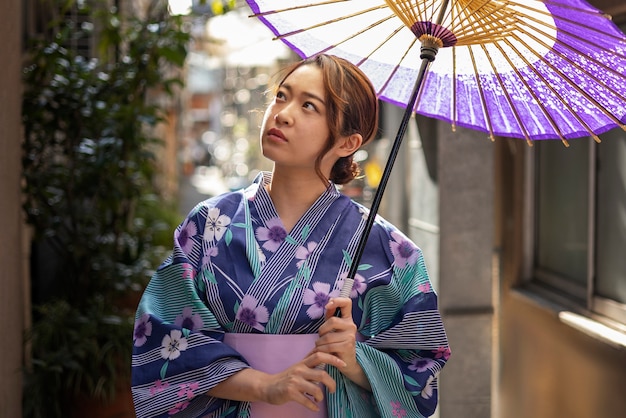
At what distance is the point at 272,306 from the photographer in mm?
2049

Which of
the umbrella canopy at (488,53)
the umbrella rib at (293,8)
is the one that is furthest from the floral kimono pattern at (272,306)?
the umbrella rib at (293,8)

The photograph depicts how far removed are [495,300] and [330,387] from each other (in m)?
3.62

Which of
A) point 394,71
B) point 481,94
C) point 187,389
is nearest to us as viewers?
point 187,389

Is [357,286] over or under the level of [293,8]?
under

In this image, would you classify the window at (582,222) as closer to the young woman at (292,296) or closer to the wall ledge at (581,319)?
the wall ledge at (581,319)

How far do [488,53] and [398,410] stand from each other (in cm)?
114

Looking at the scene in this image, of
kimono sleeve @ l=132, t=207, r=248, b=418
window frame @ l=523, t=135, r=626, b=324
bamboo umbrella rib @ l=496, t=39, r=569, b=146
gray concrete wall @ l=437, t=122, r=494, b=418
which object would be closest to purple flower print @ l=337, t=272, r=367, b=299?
kimono sleeve @ l=132, t=207, r=248, b=418

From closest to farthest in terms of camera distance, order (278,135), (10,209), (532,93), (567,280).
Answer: (278,135) → (532,93) → (10,209) → (567,280)

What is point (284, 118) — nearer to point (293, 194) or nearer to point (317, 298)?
point (293, 194)

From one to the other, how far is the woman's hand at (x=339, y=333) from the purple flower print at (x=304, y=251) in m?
0.21

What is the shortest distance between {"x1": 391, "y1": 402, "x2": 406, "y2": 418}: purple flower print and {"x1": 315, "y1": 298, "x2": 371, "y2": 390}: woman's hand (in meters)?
0.21

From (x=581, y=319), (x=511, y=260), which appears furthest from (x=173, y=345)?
(x=511, y=260)

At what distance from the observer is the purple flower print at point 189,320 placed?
6.73 feet

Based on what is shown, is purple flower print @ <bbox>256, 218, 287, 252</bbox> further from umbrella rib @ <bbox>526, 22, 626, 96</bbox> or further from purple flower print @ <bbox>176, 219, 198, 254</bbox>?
umbrella rib @ <bbox>526, 22, 626, 96</bbox>
